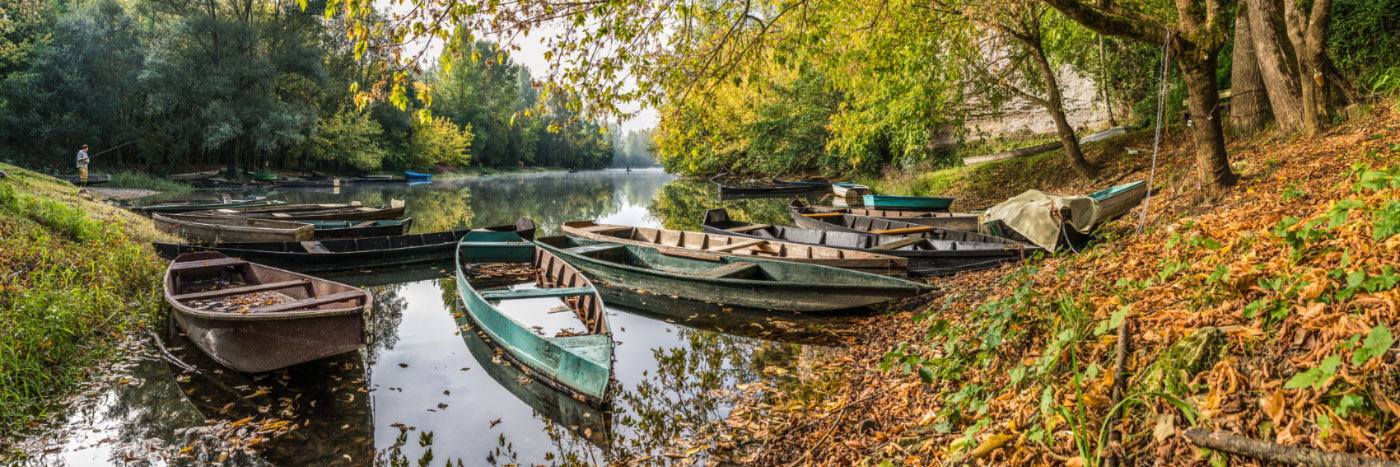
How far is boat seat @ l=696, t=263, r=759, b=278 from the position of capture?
8.66 metres

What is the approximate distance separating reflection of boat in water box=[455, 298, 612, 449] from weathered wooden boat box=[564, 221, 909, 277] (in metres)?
4.26

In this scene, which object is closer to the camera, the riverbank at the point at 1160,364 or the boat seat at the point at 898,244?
the riverbank at the point at 1160,364

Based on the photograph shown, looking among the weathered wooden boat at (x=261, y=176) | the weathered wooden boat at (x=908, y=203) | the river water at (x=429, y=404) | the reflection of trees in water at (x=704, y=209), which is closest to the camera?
the river water at (x=429, y=404)

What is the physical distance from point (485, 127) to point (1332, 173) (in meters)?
70.1

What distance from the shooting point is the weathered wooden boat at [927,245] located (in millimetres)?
9109

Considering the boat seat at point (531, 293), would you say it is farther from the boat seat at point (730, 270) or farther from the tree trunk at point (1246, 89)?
the tree trunk at point (1246, 89)

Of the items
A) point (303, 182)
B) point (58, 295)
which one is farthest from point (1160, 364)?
point (303, 182)

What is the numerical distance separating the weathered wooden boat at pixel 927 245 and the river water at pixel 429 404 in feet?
8.52

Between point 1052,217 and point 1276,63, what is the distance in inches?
201

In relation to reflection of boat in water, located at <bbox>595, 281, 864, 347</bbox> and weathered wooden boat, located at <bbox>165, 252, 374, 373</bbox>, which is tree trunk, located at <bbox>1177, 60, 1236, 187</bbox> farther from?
weathered wooden boat, located at <bbox>165, 252, 374, 373</bbox>

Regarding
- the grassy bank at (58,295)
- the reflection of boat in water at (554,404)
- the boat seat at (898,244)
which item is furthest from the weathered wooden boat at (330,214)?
the boat seat at (898,244)

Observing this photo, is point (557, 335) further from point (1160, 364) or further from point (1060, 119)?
point (1060, 119)

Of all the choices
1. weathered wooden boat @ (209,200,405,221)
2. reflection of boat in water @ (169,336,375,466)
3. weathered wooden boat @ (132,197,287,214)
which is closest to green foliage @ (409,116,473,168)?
weathered wooden boat @ (132,197,287,214)

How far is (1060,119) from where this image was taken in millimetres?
14227
